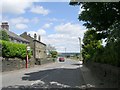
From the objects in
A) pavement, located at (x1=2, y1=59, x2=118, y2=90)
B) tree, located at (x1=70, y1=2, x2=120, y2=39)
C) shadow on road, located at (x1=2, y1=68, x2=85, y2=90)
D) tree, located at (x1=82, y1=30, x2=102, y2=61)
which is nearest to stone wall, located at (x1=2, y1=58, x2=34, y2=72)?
pavement, located at (x1=2, y1=59, x2=118, y2=90)

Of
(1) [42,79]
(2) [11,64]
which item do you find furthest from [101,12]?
(2) [11,64]

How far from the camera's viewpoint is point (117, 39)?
11.7 m

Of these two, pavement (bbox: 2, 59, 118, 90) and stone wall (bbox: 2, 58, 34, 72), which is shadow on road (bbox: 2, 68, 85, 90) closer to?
pavement (bbox: 2, 59, 118, 90)

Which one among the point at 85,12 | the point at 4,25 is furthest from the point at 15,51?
the point at 85,12

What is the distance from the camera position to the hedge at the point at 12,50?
44.1 meters

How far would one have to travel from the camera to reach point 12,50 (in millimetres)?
46875

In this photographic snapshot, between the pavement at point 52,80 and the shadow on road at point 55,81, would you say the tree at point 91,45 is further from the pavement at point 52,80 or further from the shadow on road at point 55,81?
the shadow on road at point 55,81

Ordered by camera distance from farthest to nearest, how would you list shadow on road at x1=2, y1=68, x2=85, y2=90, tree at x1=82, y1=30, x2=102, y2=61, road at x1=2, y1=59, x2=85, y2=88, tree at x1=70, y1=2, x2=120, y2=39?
tree at x1=82, y1=30, x2=102, y2=61
road at x1=2, y1=59, x2=85, y2=88
shadow on road at x1=2, y1=68, x2=85, y2=90
tree at x1=70, y1=2, x2=120, y2=39

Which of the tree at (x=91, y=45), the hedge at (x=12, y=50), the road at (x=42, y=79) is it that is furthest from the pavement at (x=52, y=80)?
the hedge at (x=12, y=50)

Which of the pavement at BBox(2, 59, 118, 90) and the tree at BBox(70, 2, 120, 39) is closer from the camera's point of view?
the tree at BBox(70, 2, 120, 39)

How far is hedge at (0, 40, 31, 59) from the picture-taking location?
44062 millimetres

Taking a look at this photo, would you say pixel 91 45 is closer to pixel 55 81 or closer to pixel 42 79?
pixel 42 79

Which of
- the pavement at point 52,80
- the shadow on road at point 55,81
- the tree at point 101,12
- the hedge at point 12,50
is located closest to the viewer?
the tree at point 101,12

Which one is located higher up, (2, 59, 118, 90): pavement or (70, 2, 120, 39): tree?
(70, 2, 120, 39): tree
